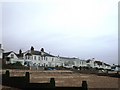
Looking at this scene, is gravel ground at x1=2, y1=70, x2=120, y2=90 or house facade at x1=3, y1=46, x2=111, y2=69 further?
house facade at x1=3, y1=46, x2=111, y2=69

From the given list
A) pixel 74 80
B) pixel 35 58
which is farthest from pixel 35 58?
pixel 74 80

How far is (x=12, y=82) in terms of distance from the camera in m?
15.1

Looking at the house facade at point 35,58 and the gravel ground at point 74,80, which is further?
the house facade at point 35,58

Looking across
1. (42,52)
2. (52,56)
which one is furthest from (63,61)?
(42,52)

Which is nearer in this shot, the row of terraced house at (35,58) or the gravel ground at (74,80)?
the gravel ground at (74,80)

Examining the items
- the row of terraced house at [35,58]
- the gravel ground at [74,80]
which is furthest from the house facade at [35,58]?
the gravel ground at [74,80]

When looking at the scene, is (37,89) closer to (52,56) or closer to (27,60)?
(27,60)

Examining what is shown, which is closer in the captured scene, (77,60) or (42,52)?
(42,52)

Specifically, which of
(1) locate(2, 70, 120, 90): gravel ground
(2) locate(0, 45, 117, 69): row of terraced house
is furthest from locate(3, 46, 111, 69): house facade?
(1) locate(2, 70, 120, 90): gravel ground

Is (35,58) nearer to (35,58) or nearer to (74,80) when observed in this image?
(35,58)

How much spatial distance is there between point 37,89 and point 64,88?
153cm

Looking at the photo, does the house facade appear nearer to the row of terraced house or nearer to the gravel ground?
the row of terraced house

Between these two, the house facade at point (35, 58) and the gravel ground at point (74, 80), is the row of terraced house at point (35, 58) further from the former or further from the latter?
the gravel ground at point (74, 80)

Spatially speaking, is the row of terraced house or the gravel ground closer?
the gravel ground
